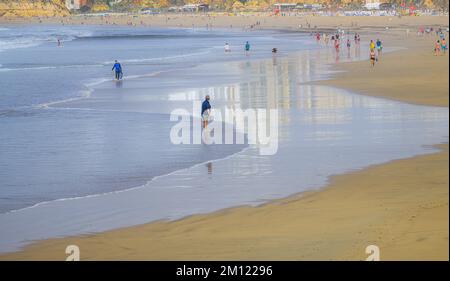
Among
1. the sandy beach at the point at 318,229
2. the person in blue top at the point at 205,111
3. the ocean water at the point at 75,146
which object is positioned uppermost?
the person in blue top at the point at 205,111

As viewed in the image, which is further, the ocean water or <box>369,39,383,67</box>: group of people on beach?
<box>369,39,383,67</box>: group of people on beach

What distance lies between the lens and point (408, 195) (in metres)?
12.2

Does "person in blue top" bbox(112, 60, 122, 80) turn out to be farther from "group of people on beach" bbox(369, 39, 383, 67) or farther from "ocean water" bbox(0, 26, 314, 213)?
"group of people on beach" bbox(369, 39, 383, 67)

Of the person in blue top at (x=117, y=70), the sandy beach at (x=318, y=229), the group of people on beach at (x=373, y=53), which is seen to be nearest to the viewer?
the sandy beach at (x=318, y=229)

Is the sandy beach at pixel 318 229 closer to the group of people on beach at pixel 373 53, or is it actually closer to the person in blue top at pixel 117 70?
the person in blue top at pixel 117 70

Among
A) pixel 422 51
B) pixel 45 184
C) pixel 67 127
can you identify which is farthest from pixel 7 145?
pixel 422 51
